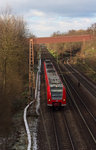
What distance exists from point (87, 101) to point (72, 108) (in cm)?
344

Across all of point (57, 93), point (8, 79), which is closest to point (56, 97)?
point (57, 93)

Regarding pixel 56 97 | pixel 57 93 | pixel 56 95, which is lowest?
pixel 56 97

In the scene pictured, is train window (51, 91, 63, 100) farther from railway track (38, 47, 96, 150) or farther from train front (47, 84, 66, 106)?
railway track (38, 47, 96, 150)

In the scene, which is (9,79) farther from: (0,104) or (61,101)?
(61,101)

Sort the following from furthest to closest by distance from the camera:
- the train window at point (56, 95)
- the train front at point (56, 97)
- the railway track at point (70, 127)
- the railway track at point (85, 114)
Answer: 1. the train window at point (56, 95)
2. the train front at point (56, 97)
3. the railway track at point (85, 114)
4. the railway track at point (70, 127)

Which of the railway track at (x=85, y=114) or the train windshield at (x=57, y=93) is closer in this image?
the railway track at (x=85, y=114)

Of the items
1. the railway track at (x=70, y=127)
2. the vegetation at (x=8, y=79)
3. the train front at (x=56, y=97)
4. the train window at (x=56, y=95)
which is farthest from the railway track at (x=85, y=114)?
the vegetation at (x=8, y=79)

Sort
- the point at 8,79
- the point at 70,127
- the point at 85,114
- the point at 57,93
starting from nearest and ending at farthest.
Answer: the point at 70,127, the point at 85,114, the point at 57,93, the point at 8,79

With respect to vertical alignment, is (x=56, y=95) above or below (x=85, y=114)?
above

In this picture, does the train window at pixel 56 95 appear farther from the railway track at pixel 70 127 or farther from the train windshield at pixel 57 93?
the railway track at pixel 70 127

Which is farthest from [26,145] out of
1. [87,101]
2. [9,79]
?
[9,79]

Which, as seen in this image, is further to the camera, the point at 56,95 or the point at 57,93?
the point at 57,93

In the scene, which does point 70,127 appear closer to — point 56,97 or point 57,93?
point 56,97

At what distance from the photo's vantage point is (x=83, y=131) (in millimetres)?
13344
